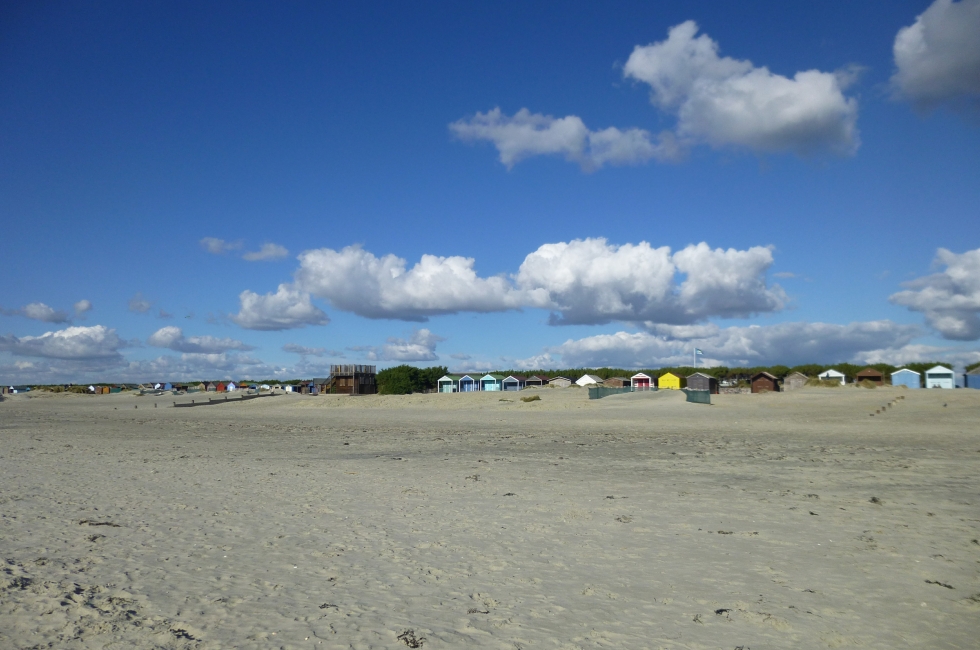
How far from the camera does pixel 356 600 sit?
6199mm

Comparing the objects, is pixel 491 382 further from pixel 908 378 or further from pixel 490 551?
pixel 490 551

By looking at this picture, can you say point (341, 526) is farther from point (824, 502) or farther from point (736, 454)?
point (736, 454)

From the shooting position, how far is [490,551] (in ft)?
26.3

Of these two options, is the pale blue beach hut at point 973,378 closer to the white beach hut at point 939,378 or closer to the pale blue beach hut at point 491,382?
the white beach hut at point 939,378

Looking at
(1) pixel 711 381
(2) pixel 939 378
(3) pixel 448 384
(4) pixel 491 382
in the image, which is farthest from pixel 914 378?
(3) pixel 448 384

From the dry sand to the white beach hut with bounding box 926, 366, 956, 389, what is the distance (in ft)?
246

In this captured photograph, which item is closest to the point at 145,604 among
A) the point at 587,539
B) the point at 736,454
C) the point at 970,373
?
the point at 587,539

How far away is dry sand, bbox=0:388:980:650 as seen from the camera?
5527mm

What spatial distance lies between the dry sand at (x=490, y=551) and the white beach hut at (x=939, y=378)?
74.8m

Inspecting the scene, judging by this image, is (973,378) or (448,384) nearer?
(973,378)

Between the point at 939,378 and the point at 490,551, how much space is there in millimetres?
90313

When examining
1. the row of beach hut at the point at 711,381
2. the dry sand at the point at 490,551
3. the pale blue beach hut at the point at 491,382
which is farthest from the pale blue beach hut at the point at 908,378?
the dry sand at the point at 490,551

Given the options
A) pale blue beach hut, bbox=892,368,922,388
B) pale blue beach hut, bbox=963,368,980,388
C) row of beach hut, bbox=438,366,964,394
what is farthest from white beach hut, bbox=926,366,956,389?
pale blue beach hut, bbox=892,368,922,388

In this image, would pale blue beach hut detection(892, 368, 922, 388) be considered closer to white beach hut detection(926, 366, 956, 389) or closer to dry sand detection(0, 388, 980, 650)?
white beach hut detection(926, 366, 956, 389)
